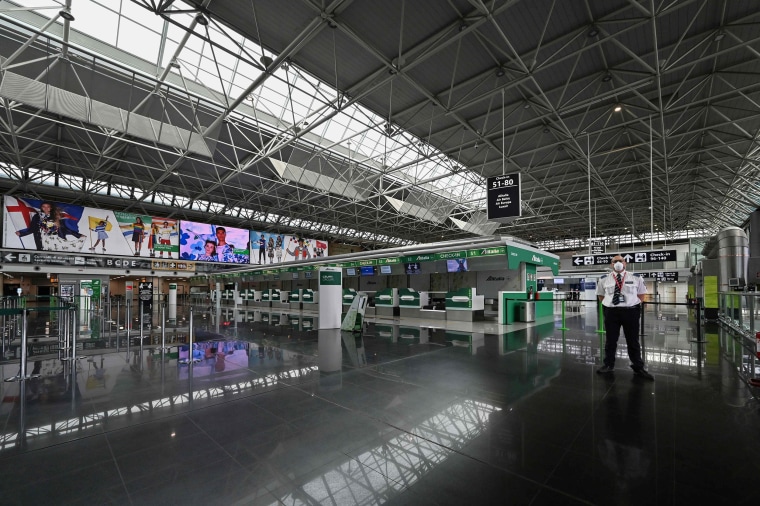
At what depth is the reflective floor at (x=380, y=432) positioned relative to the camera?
87.3 inches

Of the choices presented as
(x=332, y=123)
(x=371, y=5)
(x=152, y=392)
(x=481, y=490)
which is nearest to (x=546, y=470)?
(x=481, y=490)

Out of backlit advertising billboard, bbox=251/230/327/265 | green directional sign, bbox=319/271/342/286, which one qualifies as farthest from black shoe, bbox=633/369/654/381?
backlit advertising billboard, bbox=251/230/327/265

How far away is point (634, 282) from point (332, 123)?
1631 centimetres

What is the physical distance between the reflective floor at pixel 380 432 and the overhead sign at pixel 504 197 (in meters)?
6.68

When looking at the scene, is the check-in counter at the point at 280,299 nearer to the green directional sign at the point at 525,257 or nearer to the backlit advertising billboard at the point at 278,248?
the backlit advertising billboard at the point at 278,248

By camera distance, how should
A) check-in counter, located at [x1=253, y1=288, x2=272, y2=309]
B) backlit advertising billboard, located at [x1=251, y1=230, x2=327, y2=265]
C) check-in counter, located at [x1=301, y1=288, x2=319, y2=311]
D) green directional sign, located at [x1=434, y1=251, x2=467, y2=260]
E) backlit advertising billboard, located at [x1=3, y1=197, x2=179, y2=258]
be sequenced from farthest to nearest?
backlit advertising billboard, located at [x1=251, y1=230, x2=327, y2=265] < check-in counter, located at [x1=253, y1=288, x2=272, y2=309] < backlit advertising billboard, located at [x1=3, y1=197, x2=179, y2=258] < check-in counter, located at [x1=301, y1=288, x2=319, y2=311] < green directional sign, located at [x1=434, y1=251, x2=467, y2=260]

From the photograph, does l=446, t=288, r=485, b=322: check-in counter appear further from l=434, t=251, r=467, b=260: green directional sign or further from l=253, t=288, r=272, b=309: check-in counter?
l=253, t=288, r=272, b=309: check-in counter

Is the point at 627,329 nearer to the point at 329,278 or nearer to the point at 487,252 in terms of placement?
the point at 329,278

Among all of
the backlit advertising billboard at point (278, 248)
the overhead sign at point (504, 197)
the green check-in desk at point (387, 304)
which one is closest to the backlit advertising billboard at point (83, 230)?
the backlit advertising billboard at point (278, 248)

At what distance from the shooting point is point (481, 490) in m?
2.19

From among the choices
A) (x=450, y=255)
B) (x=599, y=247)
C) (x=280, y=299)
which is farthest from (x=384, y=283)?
(x=599, y=247)

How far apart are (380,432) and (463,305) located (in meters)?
10.5

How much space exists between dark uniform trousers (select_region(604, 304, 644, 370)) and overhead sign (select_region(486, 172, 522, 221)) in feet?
22.2

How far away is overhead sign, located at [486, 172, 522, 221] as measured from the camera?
11680 mm
